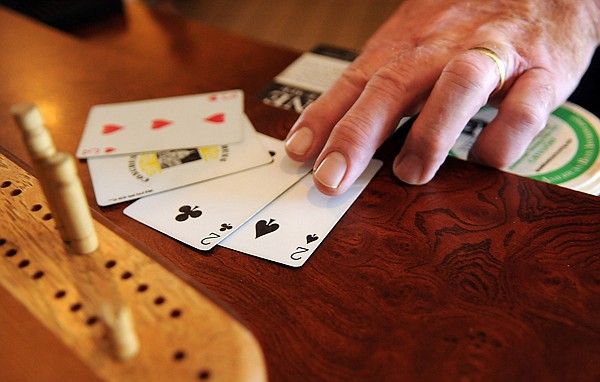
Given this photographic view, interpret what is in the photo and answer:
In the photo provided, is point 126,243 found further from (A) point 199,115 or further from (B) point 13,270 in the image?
(A) point 199,115

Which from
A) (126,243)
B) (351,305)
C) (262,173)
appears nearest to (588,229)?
(351,305)

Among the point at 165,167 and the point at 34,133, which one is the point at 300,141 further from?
the point at 34,133

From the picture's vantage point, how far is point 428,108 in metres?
0.75

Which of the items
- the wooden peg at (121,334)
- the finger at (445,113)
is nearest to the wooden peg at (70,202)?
the wooden peg at (121,334)

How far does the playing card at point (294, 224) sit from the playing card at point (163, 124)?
18 cm

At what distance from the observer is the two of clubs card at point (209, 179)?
2.32 ft

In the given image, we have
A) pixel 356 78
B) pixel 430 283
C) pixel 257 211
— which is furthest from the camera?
pixel 356 78

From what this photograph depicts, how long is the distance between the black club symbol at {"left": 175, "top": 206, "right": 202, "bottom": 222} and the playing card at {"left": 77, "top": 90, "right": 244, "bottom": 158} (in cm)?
15

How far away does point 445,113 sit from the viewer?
0.75 metres

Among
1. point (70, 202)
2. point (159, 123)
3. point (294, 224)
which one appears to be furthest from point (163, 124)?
point (70, 202)

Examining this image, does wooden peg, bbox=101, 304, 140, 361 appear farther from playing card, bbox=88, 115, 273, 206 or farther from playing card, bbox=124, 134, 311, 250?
playing card, bbox=88, 115, 273, 206

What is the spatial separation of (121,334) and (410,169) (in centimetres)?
48

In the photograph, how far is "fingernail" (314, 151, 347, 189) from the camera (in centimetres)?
74

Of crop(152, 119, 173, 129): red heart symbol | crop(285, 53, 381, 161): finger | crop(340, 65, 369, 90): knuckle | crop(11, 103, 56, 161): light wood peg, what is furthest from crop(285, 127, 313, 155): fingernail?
crop(11, 103, 56, 161): light wood peg
